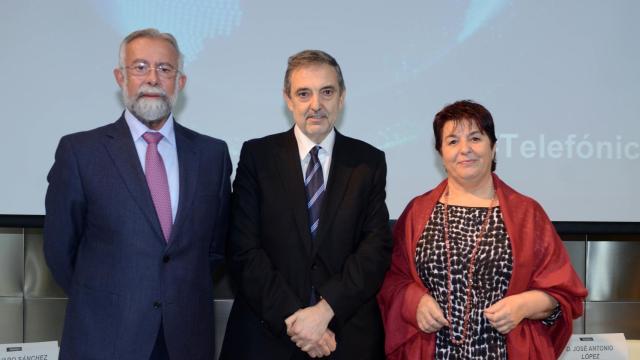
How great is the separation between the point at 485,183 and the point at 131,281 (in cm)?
121

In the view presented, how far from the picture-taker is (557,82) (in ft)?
10.8

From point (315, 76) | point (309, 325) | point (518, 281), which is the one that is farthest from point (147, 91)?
point (518, 281)

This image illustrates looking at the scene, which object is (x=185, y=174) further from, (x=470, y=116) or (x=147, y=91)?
(x=470, y=116)

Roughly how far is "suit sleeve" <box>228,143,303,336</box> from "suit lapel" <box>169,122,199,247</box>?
7.7 inches

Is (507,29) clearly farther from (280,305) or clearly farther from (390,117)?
(280,305)

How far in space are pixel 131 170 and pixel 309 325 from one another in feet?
2.41

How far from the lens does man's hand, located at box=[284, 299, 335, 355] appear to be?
1996 mm

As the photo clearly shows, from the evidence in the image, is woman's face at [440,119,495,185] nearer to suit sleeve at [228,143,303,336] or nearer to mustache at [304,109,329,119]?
mustache at [304,109,329,119]

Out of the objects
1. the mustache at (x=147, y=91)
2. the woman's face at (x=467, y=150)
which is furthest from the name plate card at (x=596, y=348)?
the mustache at (x=147, y=91)

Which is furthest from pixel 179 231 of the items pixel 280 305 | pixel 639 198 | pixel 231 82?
pixel 639 198

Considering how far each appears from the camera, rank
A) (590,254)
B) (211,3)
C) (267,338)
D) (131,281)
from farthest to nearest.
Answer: (590,254), (211,3), (267,338), (131,281)

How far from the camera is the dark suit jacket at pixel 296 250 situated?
A: 2.06m

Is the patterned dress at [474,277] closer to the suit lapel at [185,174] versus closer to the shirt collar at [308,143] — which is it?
the shirt collar at [308,143]

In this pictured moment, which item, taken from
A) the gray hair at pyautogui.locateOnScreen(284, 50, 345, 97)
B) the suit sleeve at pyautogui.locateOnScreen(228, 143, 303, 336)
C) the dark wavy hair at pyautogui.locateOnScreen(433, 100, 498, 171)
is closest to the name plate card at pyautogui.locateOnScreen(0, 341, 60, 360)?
the suit sleeve at pyautogui.locateOnScreen(228, 143, 303, 336)
